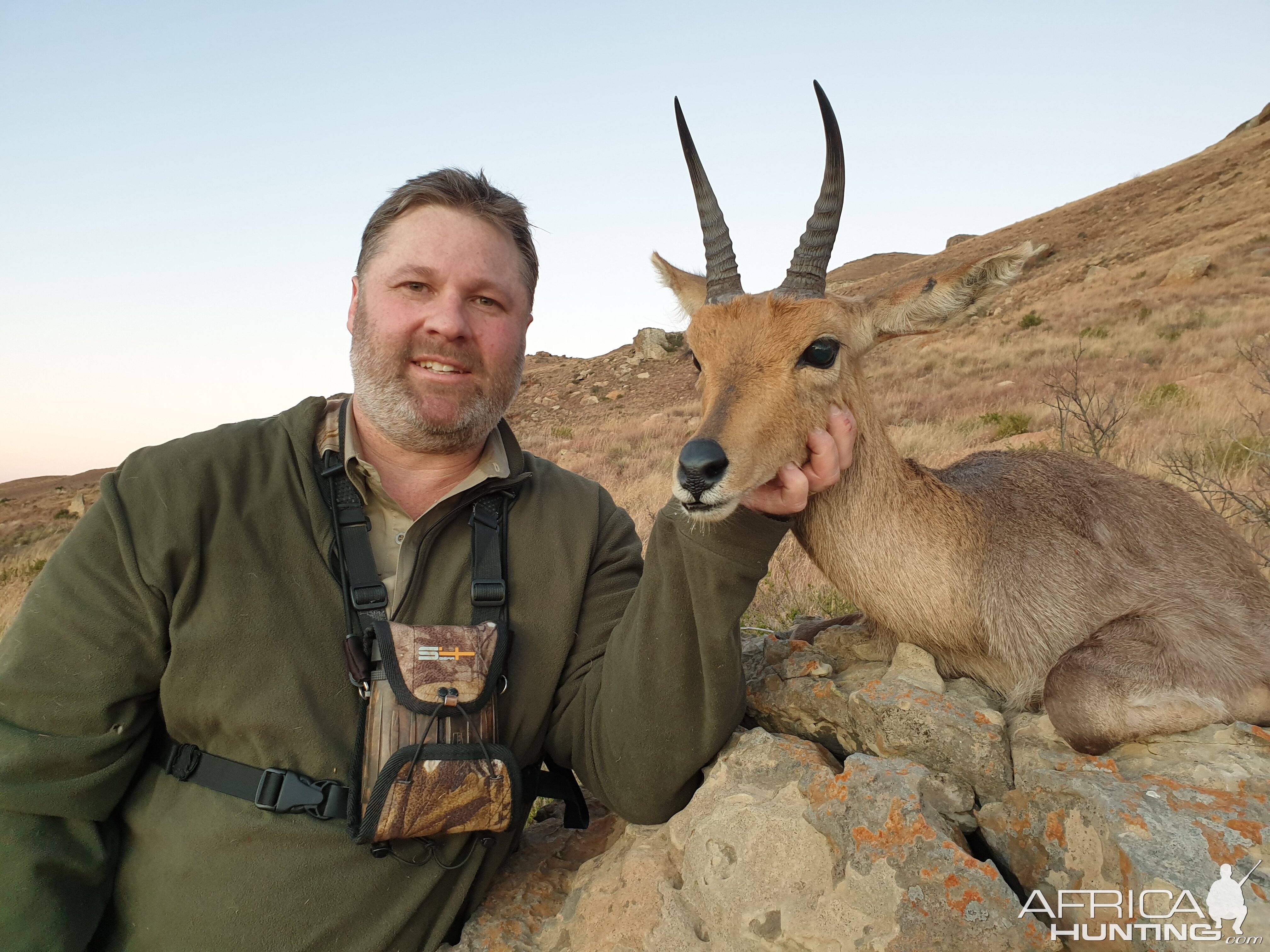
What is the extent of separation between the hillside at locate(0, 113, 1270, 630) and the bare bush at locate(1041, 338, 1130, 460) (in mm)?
178

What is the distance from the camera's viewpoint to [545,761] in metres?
3.76

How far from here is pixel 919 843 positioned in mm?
2270

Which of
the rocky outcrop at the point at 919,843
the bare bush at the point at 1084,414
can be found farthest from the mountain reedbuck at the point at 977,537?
the bare bush at the point at 1084,414

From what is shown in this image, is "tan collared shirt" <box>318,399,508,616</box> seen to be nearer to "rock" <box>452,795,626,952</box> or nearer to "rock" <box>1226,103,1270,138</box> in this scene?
"rock" <box>452,795,626,952</box>

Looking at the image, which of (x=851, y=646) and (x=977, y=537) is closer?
Answer: (x=977, y=537)

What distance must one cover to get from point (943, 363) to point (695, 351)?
73.4 feet

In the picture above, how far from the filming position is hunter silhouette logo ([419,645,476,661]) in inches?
115

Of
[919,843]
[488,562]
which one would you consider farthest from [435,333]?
[919,843]

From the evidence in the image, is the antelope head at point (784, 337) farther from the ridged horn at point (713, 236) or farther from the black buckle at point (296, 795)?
the black buckle at point (296, 795)

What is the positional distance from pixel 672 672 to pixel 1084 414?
8546mm

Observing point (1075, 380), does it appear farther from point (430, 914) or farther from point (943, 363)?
point (943, 363)

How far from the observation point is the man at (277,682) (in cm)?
272

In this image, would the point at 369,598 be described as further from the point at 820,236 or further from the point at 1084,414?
the point at 1084,414

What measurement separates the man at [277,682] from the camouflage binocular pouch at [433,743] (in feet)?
0.57
